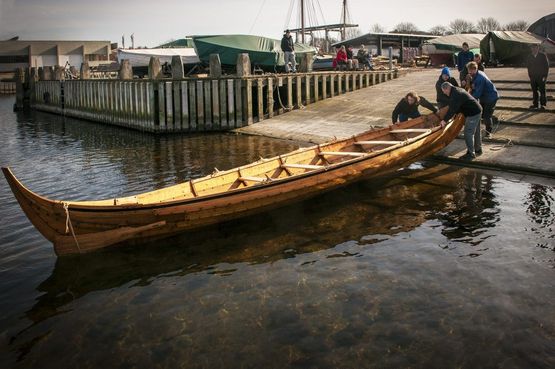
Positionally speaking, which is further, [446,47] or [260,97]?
[446,47]

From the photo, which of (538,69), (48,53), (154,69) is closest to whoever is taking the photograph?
(538,69)

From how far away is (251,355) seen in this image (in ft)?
16.8

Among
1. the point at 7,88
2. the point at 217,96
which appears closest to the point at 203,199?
the point at 217,96

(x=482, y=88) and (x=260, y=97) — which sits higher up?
(x=260, y=97)

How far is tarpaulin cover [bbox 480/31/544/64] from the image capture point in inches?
1098

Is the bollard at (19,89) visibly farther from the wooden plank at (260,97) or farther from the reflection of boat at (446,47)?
the reflection of boat at (446,47)

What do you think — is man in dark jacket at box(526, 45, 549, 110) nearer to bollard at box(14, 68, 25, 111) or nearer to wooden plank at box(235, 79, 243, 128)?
wooden plank at box(235, 79, 243, 128)

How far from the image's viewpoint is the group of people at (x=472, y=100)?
469 inches

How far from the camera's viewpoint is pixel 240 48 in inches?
1049

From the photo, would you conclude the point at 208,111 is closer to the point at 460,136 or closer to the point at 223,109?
the point at 223,109

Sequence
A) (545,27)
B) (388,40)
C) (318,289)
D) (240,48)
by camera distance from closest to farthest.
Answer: (318,289)
(240,48)
(545,27)
(388,40)

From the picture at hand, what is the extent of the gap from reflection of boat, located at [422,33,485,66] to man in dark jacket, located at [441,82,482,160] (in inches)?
850

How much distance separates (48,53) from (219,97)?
73378mm

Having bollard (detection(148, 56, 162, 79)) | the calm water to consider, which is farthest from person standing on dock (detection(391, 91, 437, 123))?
bollard (detection(148, 56, 162, 79))
